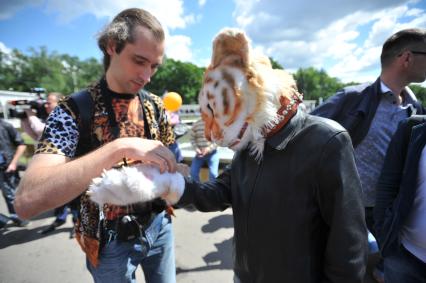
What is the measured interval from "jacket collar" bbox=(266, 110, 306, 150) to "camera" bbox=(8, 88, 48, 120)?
4.92m

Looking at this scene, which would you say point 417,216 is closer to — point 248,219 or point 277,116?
point 248,219

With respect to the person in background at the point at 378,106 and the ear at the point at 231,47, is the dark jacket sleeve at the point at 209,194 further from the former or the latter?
the person in background at the point at 378,106

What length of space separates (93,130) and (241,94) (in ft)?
3.04

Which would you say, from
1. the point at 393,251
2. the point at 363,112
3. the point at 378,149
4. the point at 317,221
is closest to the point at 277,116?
the point at 317,221

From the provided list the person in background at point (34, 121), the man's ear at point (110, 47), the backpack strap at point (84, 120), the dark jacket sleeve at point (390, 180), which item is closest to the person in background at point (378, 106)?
the dark jacket sleeve at point (390, 180)

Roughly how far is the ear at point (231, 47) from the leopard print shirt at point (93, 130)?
81 cm

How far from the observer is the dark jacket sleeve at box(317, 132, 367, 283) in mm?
953

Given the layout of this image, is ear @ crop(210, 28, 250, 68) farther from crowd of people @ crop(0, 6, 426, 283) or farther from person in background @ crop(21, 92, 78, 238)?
person in background @ crop(21, 92, 78, 238)

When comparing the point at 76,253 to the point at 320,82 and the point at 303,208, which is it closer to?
the point at 303,208

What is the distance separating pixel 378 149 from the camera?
2.41 metres

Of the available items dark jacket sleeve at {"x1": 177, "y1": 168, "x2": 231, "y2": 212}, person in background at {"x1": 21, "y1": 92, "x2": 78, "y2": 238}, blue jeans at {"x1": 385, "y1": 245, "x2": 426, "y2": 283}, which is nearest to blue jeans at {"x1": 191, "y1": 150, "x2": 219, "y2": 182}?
person in background at {"x1": 21, "y1": 92, "x2": 78, "y2": 238}

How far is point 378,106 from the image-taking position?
2.41 m

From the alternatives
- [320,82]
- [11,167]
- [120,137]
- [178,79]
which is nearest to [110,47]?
[120,137]

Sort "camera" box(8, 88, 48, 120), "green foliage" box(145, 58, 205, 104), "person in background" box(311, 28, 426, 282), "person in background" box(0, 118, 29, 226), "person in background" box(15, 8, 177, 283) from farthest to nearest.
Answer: "green foliage" box(145, 58, 205, 104) → "person in background" box(0, 118, 29, 226) → "camera" box(8, 88, 48, 120) → "person in background" box(311, 28, 426, 282) → "person in background" box(15, 8, 177, 283)
